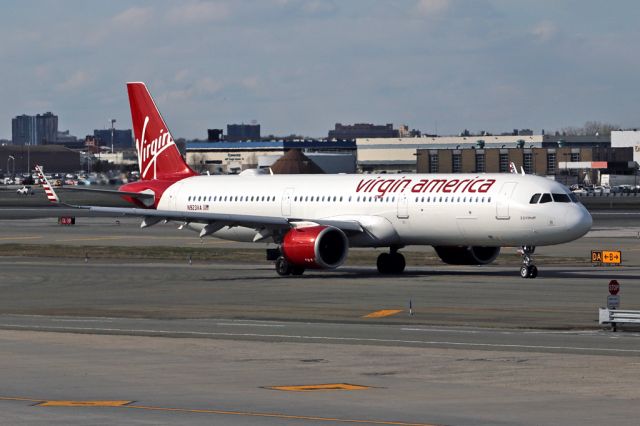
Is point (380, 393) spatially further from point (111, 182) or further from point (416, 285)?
point (111, 182)

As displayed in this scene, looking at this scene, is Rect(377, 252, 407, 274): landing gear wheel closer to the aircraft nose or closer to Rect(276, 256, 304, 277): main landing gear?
Rect(276, 256, 304, 277): main landing gear

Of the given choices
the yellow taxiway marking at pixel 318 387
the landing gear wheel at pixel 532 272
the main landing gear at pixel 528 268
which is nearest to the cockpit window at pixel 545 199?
the main landing gear at pixel 528 268

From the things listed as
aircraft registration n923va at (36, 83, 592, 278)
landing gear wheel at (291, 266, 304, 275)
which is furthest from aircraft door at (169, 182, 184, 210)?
landing gear wheel at (291, 266, 304, 275)

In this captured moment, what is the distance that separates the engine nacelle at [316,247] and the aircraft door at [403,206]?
2686mm

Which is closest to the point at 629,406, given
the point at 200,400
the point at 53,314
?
the point at 200,400

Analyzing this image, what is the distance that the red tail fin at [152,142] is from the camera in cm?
7231

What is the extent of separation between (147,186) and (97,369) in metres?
42.2

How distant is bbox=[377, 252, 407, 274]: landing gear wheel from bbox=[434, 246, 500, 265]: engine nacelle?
183cm

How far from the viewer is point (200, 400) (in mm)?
24578

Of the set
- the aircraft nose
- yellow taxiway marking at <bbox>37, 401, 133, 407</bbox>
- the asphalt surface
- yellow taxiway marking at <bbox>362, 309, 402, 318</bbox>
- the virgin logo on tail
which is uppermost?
the virgin logo on tail

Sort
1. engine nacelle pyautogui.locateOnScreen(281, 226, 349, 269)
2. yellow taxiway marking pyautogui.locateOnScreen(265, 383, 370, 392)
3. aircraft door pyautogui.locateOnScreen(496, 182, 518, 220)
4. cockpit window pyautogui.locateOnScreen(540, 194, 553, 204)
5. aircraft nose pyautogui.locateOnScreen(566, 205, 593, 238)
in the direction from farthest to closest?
engine nacelle pyautogui.locateOnScreen(281, 226, 349, 269) → aircraft door pyautogui.locateOnScreen(496, 182, 518, 220) → cockpit window pyautogui.locateOnScreen(540, 194, 553, 204) → aircraft nose pyautogui.locateOnScreen(566, 205, 593, 238) → yellow taxiway marking pyautogui.locateOnScreen(265, 383, 370, 392)

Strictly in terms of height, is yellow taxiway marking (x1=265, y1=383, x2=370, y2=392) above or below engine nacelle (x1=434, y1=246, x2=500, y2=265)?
below

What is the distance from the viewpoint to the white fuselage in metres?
56.7

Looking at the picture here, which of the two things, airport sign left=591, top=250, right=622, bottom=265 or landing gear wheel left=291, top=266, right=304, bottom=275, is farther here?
airport sign left=591, top=250, right=622, bottom=265
